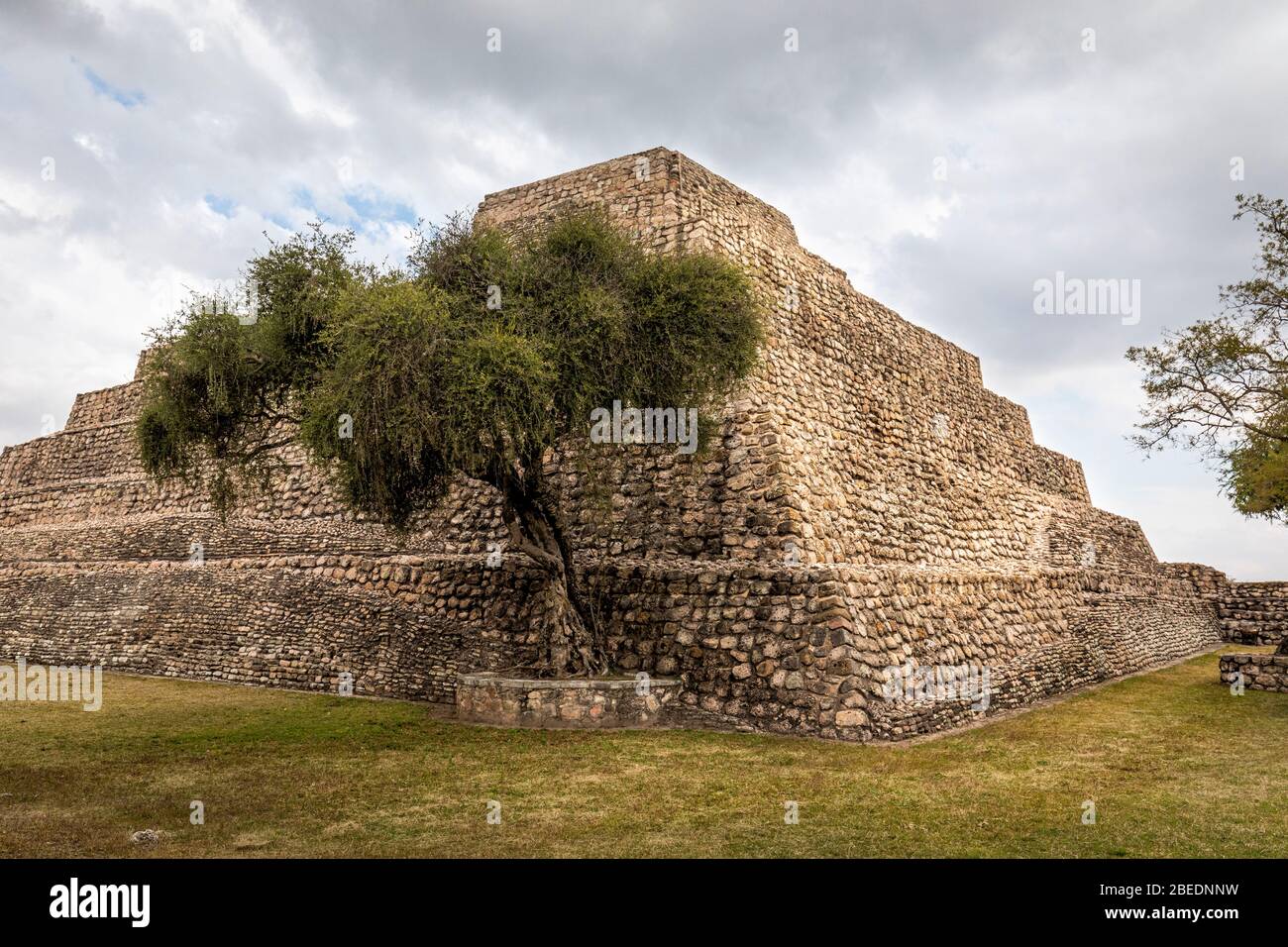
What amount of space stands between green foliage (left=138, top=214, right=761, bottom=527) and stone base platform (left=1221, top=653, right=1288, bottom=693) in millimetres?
11899

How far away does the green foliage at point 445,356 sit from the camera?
462 inches

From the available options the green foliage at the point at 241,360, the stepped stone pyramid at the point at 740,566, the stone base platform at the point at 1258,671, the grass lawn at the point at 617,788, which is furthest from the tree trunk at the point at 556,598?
the stone base platform at the point at 1258,671

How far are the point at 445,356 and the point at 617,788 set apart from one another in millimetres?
5844

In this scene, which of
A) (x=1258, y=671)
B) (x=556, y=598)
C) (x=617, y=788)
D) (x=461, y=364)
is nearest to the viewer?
(x=617, y=788)

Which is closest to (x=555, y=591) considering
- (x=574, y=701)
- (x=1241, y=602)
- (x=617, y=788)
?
(x=574, y=701)

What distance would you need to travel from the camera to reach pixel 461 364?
11.7 meters

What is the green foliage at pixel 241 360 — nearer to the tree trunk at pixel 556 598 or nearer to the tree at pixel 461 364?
the tree at pixel 461 364

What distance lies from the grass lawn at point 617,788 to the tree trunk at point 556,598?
5.05 ft

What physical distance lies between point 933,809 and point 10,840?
787cm

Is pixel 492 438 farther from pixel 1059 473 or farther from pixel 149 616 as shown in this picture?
pixel 1059 473

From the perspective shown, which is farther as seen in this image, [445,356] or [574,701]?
[574,701]

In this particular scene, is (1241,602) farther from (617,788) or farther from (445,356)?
(445,356)

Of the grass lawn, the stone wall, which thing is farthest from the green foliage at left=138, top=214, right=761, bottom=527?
the stone wall

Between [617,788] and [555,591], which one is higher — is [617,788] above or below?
below
